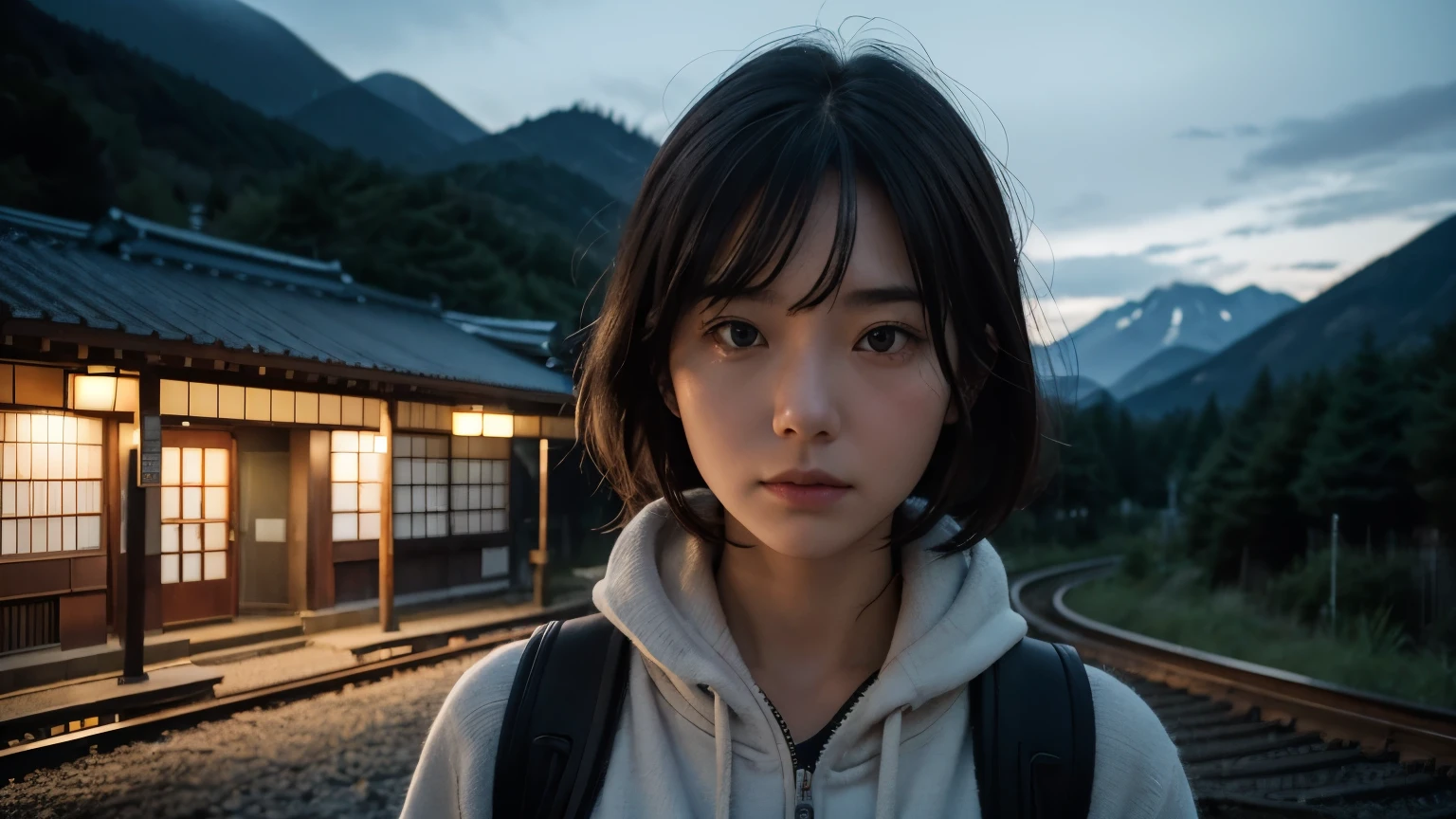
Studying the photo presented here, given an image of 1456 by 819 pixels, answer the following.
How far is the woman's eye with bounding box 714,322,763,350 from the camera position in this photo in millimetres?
1061

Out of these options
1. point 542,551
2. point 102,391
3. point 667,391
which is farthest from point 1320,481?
point 102,391

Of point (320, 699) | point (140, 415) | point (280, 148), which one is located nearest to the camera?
point (140, 415)

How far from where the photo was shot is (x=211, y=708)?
3.14 meters

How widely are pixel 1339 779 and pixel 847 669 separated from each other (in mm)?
3029

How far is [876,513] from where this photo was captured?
1.08 meters

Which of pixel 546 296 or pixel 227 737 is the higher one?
pixel 546 296

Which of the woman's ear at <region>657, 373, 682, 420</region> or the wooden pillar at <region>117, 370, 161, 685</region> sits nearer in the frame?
the woman's ear at <region>657, 373, 682, 420</region>

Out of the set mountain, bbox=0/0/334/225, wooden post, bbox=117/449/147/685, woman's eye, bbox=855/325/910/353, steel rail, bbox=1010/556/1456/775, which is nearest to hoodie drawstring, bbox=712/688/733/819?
woman's eye, bbox=855/325/910/353

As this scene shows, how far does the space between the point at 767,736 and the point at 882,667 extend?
17 cm

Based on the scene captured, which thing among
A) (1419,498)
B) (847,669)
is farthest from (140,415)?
(1419,498)

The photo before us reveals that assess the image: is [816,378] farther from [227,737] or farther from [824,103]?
[227,737]

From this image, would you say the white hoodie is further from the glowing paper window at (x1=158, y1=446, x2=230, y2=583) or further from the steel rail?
the glowing paper window at (x1=158, y1=446, x2=230, y2=583)

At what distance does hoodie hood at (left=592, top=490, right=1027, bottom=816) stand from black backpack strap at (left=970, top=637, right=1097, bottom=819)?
42 mm

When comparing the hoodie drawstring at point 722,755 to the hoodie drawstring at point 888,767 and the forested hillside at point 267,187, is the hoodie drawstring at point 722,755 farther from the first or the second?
the forested hillside at point 267,187
